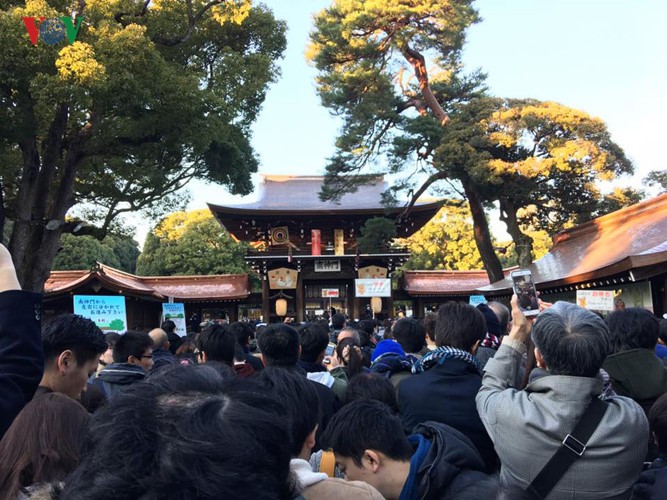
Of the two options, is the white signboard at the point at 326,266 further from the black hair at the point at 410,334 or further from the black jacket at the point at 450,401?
the black jacket at the point at 450,401

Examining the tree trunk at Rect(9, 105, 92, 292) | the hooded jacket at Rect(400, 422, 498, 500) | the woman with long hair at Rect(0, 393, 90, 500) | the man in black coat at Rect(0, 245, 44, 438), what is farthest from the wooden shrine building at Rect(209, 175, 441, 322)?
the man in black coat at Rect(0, 245, 44, 438)

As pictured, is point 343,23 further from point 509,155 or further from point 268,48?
point 509,155

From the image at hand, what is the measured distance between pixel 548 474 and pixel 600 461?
0.52 feet

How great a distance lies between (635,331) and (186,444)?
277cm

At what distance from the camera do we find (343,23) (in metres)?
15.2

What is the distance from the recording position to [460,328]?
2633mm

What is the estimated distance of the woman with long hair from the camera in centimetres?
140

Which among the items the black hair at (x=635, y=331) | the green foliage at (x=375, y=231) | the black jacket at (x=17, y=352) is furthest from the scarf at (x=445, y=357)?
the green foliage at (x=375, y=231)

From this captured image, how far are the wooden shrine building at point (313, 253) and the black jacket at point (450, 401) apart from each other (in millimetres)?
18537

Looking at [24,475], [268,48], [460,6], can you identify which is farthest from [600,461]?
[460,6]

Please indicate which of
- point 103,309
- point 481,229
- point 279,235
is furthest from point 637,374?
point 279,235

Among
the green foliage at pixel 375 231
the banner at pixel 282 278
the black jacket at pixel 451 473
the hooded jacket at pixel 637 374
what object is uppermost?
the green foliage at pixel 375 231

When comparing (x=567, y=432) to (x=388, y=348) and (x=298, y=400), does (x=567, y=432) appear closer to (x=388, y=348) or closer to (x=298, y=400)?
(x=298, y=400)

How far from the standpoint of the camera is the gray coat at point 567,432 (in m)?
1.70
